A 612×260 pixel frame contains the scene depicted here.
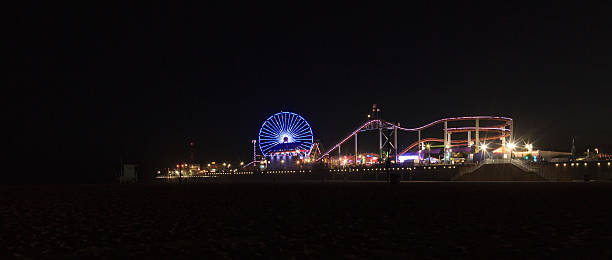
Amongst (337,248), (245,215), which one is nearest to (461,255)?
(337,248)

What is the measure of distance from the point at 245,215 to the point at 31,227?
19.3 feet

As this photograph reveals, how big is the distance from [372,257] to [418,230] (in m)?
3.69

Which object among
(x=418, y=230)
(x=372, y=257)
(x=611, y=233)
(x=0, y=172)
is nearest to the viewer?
(x=372, y=257)

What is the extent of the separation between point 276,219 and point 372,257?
696 centimetres

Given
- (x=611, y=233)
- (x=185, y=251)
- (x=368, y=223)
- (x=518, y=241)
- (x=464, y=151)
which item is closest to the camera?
(x=185, y=251)

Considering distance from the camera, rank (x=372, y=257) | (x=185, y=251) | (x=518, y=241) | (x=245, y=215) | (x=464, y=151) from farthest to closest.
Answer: (x=464, y=151), (x=245, y=215), (x=518, y=241), (x=185, y=251), (x=372, y=257)

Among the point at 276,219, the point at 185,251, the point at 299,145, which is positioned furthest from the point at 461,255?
the point at 299,145

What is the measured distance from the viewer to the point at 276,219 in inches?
551

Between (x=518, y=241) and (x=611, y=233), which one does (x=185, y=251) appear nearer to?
(x=518, y=241)

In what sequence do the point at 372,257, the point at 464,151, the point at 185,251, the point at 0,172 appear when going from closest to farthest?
the point at 372,257
the point at 185,251
the point at 464,151
the point at 0,172

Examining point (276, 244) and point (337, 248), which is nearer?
point (337, 248)

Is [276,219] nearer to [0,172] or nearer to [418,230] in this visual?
[418,230]

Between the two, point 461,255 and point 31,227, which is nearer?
point 461,255

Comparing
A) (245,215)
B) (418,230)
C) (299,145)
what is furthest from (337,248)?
(299,145)
